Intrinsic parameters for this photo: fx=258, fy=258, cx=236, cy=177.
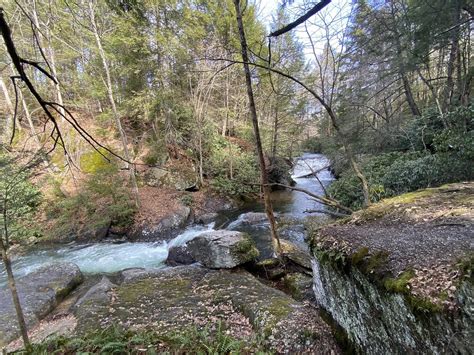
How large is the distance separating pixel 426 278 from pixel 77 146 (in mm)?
13495

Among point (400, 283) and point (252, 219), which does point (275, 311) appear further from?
point (252, 219)

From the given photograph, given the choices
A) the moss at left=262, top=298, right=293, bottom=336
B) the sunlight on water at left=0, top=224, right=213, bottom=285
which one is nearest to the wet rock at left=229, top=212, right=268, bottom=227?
the sunlight on water at left=0, top=224, right=213, bottom=285

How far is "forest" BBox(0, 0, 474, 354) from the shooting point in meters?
3.19

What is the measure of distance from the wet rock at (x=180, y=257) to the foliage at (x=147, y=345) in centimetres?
361

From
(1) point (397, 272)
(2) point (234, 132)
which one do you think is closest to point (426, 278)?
(1) point (397, 272)

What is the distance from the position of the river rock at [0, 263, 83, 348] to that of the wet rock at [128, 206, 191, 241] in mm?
2936

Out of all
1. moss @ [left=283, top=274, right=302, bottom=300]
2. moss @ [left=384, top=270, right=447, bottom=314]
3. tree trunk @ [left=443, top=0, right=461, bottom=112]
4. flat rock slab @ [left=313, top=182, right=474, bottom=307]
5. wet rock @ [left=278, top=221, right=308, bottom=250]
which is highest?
tree trunk @ [left=443, top=0, right=461, bottom=112]

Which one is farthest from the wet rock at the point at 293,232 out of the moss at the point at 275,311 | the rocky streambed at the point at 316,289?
the moss at the point at 275,311

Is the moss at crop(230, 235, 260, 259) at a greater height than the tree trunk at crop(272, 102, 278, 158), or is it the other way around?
the tree trunk at crop(272, 102, 278, 158)

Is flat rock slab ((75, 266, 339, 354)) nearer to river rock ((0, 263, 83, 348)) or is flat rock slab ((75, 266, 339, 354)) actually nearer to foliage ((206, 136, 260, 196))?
river rock ((0, 263, 83, 348))

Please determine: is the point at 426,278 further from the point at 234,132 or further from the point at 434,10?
the point at 234,132

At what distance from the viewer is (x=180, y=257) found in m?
6.91

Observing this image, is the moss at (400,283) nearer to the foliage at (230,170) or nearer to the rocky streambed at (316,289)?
the rocky streambed at (316,289)

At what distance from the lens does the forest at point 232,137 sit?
10.5 feet
